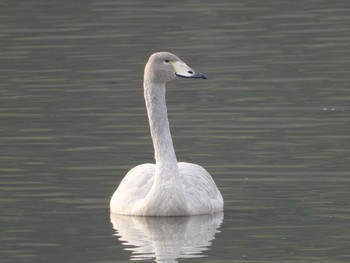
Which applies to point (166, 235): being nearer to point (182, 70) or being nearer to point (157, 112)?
point (157, 112)

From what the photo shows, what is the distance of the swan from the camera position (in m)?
15.5

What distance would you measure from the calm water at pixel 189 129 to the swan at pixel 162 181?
0.64ft

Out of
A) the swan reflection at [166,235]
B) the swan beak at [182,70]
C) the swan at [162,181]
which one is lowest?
the swan reflection at [166,235]

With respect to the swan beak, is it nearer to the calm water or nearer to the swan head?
the swan head

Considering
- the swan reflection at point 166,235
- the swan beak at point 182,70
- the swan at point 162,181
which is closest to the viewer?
the swan reflection at point 166,235

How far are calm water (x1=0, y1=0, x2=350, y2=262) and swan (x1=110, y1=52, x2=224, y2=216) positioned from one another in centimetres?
20

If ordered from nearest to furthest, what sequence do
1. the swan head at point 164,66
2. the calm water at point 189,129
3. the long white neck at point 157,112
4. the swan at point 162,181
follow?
the calm water at point 189,129
the swan at point 162,181
the swan head at point 164,66
the long white neck at point 157,112

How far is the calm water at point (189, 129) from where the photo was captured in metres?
14.0

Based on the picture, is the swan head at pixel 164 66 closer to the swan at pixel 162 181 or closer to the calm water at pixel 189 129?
the swan at pixel 162 181

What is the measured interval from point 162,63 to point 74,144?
9.67ft

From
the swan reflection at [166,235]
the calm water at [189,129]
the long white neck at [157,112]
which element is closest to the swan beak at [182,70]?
the long white neck at [157,112]

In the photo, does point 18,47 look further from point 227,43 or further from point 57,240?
point 57,240

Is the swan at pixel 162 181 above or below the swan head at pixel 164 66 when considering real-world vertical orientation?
below

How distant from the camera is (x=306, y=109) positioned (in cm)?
2058
